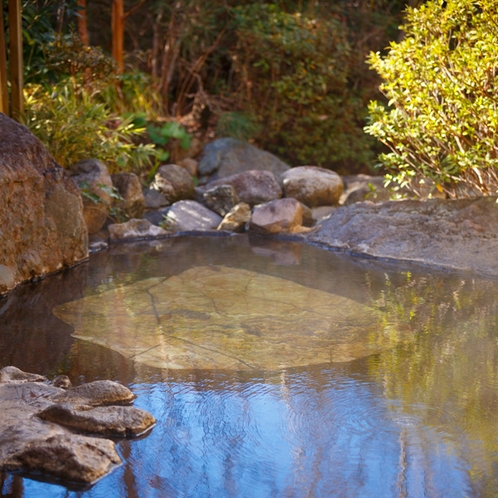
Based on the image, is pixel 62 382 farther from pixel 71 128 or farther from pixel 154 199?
pixel 154 199

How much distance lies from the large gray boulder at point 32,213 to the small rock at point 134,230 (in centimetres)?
123

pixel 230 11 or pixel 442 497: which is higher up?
pixel 230 11

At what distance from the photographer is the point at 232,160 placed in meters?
10.8

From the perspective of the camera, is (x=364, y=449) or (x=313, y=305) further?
(x=313, y=305)

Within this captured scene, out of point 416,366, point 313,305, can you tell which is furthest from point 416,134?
point 416,366

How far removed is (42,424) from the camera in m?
3.02

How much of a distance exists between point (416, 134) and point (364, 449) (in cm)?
482

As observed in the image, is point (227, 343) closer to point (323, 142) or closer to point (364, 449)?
point (364, 449)

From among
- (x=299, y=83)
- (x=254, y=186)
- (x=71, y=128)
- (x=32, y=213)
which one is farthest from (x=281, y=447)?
(x=299, y=83)

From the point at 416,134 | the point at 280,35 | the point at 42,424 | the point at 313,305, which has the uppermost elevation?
the point at 280,35

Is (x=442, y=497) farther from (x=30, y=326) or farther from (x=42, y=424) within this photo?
(x=30, y=326)

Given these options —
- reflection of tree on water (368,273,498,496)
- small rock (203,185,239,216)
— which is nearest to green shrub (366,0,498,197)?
reflection of tree on water (368,273,498,496)

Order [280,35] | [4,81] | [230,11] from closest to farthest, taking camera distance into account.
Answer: [4,81] → [280,35] → [230,11]

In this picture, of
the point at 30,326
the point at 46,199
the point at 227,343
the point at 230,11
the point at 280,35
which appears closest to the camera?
the point at 227,343
